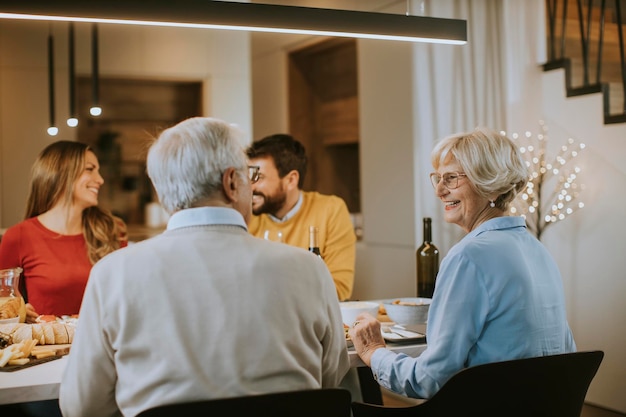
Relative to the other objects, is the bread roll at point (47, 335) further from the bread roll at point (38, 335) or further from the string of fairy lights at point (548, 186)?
the string of fairy lights at point (548, 186)

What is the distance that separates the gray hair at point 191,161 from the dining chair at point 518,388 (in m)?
0.70

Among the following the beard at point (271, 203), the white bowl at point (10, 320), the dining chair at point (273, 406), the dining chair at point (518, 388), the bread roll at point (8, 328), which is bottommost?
the dining chair at point (518, 388)

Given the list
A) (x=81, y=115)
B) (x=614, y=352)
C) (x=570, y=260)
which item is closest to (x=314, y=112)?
(x=81, y=115)

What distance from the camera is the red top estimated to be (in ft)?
9.87

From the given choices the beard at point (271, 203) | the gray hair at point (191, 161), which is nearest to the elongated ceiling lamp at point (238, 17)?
the gray hair at point (191, 161)

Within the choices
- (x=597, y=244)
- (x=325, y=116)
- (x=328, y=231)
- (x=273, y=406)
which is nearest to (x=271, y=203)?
(x=328, y=231)

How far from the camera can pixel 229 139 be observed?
1.55 meters

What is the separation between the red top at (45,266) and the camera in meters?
3.01

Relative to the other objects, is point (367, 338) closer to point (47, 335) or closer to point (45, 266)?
point (47, 335)

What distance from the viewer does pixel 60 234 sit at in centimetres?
310

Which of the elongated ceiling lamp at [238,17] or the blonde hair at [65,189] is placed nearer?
the elongated ceiling lamp at [238,17]

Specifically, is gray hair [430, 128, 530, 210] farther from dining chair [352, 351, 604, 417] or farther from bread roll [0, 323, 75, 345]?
bread roll [0, 323, 75, 345]

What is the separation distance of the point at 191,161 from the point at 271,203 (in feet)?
6.55

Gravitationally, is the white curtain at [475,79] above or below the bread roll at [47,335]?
above
